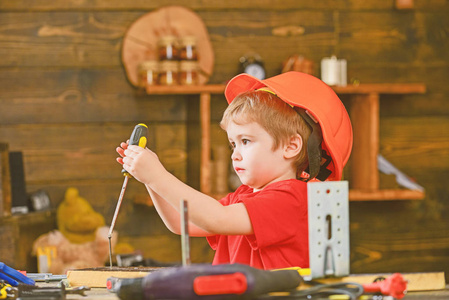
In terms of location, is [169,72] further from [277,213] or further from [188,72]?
[277,213]

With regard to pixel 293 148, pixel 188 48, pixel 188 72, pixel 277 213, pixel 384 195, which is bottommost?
pixel 384 195

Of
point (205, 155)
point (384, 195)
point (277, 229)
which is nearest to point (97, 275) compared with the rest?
point (277, 229)

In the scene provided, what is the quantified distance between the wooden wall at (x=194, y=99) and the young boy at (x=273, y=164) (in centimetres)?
156

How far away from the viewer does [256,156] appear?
1235 millimetres

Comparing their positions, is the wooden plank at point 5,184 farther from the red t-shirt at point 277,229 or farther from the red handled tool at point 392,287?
the red handled tool at point 392,287

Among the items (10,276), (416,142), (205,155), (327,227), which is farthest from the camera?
(416,142)

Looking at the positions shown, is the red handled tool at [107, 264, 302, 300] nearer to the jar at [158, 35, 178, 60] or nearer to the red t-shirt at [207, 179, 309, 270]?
the red t-shirt at [207, 179, 309, 270]

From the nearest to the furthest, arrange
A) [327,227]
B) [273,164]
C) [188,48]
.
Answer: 1. [327,227]
2. [273,164]
3. [188,48]

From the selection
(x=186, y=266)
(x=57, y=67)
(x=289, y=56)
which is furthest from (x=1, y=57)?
(x=186, y=266)

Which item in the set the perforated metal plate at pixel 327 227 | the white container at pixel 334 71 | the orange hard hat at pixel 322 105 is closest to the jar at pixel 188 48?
the white container at pixel 334 71

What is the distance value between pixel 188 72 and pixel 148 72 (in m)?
0.17

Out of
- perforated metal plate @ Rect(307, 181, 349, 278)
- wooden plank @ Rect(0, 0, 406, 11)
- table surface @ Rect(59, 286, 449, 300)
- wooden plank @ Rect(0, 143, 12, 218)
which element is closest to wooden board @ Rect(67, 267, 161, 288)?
table surface @ Rect(59, 286, 449, 300)

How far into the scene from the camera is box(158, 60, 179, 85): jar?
108 inches

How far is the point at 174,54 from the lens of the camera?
2.78 meters
